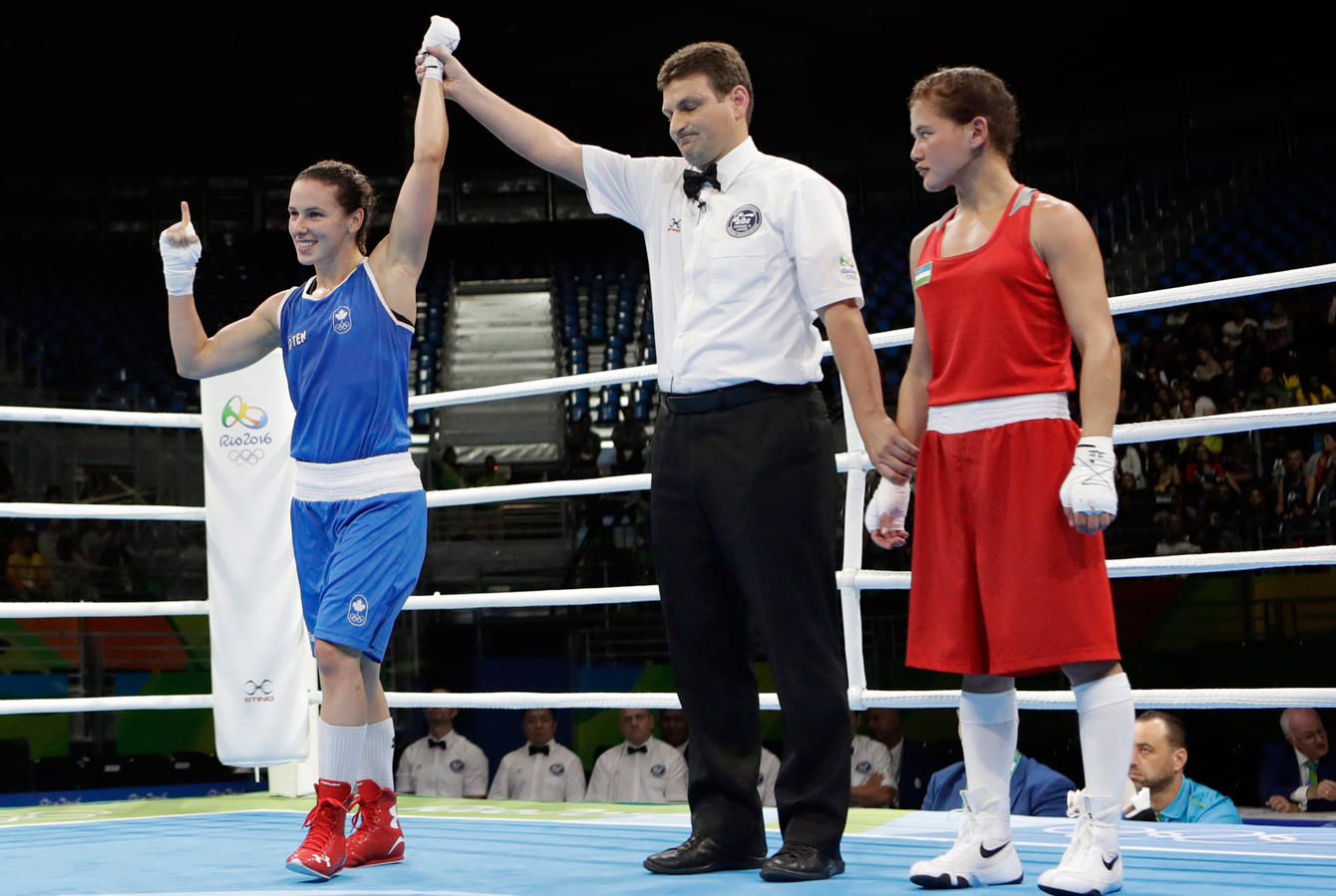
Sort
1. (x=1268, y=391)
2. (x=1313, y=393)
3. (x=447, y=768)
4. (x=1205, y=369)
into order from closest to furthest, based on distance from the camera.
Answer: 1. (x=447, y=768)
2. (x=1313, y=393)
3. (x=1268, y=391)
4. (x=1205, y=369)

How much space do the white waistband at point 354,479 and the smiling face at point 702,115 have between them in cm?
81

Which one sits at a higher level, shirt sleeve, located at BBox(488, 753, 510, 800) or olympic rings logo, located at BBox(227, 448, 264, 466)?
olympic rings logo, located at BBox(227, 448, 264, 466)

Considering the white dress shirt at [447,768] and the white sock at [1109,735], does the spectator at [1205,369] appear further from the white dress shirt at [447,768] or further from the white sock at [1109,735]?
the white sock at [1109,735]

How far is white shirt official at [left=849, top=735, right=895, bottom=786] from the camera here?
659cm

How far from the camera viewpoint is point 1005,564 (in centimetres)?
199

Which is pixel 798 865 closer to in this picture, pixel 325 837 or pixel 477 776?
pixel 325 837

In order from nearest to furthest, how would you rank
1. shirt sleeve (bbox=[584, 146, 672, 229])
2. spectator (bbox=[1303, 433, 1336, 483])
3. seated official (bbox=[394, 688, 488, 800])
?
shirt sleeve (bbox=[584, 146, 672, 229]) < seated official (bbox=[394, 688, 488, 800]) < spectator (bbox=[1303, 433, 1336, 483])

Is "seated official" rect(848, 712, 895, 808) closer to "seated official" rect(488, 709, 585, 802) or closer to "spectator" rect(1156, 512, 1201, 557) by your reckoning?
"seated official" rect(488, 709, 585, 802)

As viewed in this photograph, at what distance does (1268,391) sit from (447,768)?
19.2 ft

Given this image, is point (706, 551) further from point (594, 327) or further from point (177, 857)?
point (594, 327)

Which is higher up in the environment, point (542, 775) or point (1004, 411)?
point (1004, 411)

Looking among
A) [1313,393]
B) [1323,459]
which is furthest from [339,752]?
[1313,393]

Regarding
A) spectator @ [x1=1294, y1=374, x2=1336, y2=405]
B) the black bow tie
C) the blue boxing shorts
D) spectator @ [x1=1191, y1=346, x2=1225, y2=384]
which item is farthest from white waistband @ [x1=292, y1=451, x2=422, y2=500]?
spectator @ [x1=1191, y1=346, x2=1225, y2=384]

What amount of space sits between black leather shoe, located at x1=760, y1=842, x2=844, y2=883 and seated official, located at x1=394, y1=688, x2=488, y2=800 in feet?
17.3
